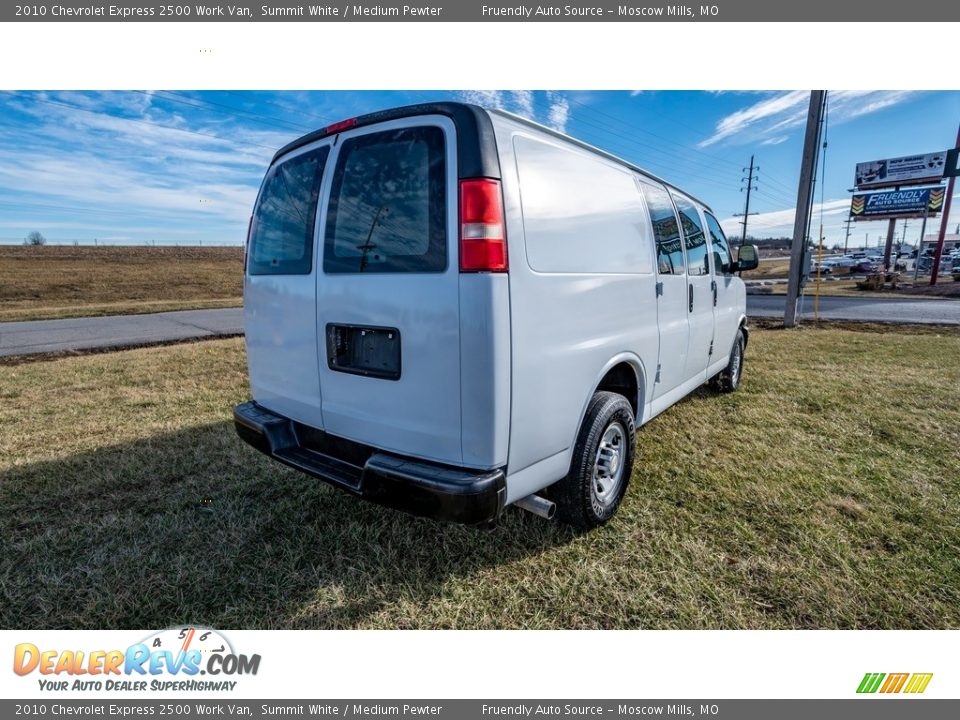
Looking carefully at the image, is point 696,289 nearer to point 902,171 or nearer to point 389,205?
point 389,205

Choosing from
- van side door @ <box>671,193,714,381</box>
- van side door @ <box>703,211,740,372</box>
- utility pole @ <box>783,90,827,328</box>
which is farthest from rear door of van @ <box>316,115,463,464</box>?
utility pole @ <box>783,90,827,328</box>

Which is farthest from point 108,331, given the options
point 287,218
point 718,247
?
point 718,247

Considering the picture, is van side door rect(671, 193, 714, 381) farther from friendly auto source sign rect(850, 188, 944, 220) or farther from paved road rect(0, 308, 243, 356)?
friendly auto source sign rect(850, 188, 944, 220)

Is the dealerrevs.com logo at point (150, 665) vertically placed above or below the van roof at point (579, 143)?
below

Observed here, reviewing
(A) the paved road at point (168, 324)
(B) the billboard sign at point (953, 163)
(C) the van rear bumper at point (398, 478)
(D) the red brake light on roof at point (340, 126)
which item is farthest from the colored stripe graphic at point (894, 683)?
(B) the billboard sign at point (953, 163)

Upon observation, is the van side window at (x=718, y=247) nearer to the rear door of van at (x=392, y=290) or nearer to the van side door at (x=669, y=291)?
the van side door at (x=669, y=291)

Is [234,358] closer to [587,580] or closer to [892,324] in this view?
[587,580]

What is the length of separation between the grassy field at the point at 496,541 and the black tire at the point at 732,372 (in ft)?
3.01

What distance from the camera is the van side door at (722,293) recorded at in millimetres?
4512

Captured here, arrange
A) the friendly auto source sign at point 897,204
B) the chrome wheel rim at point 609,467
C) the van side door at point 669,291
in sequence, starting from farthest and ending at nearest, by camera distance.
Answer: the friendly auto source sign at point 897,204
the van side door at point 669,291
the chrome wheel rim at point 609,467

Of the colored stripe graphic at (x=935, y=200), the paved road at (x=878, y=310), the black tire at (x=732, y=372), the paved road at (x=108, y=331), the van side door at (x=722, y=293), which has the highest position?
the colored stripe graphic at (x=935, y=200)

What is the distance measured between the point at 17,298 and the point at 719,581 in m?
27.0

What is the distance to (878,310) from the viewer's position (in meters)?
14.4

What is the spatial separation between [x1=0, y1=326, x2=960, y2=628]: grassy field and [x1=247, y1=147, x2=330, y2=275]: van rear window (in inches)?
60.9
